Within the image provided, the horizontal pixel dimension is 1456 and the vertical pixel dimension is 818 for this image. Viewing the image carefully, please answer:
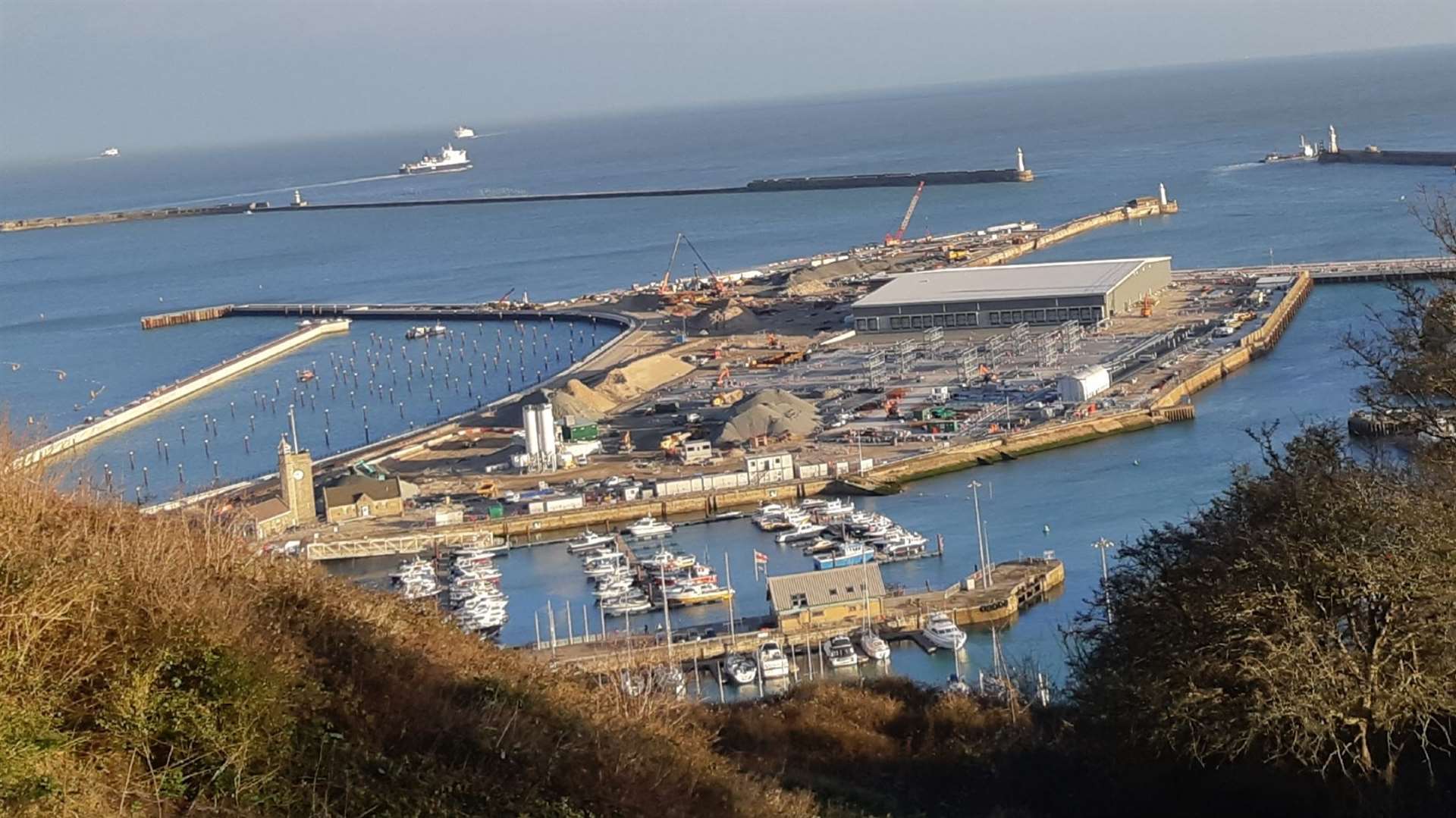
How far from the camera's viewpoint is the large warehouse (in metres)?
13.4

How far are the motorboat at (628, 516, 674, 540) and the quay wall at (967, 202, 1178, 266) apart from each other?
10657 mm

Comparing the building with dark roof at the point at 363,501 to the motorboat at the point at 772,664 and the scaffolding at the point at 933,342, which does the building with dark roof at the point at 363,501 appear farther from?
the scaffolding at the point at 933,342

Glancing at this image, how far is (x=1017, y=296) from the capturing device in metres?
13.5

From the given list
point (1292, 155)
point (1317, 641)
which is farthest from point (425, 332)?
point (1292, 155)

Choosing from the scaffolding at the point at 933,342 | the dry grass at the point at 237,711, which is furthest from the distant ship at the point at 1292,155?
the dry grass at the point at 237,711

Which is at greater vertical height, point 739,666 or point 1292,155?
point 1292,155

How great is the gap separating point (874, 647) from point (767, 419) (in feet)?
13.4

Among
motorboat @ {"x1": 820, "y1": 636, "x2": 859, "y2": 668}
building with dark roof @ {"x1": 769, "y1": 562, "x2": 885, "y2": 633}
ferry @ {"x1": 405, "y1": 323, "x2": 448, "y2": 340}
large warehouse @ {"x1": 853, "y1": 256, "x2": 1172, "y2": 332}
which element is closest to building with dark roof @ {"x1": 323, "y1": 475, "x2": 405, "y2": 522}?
building with dark roof @ {"x1": 769, "y1": 562, "x2": 885, "y2": 633}

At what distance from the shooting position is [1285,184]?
2438 centimetres

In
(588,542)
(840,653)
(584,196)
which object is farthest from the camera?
(584,196)

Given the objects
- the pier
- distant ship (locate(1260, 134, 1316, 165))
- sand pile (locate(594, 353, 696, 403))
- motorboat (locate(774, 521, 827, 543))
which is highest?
distant ship (locate(1260, 134, 1316, 165))

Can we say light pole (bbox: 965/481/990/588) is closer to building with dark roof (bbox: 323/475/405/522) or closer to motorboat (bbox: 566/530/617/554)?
motorboat (bbox: 566/530/617/554)

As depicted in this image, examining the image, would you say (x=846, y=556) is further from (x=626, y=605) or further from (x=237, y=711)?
(x=237, y=711)

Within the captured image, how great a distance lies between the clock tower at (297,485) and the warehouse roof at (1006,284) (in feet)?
20.3
